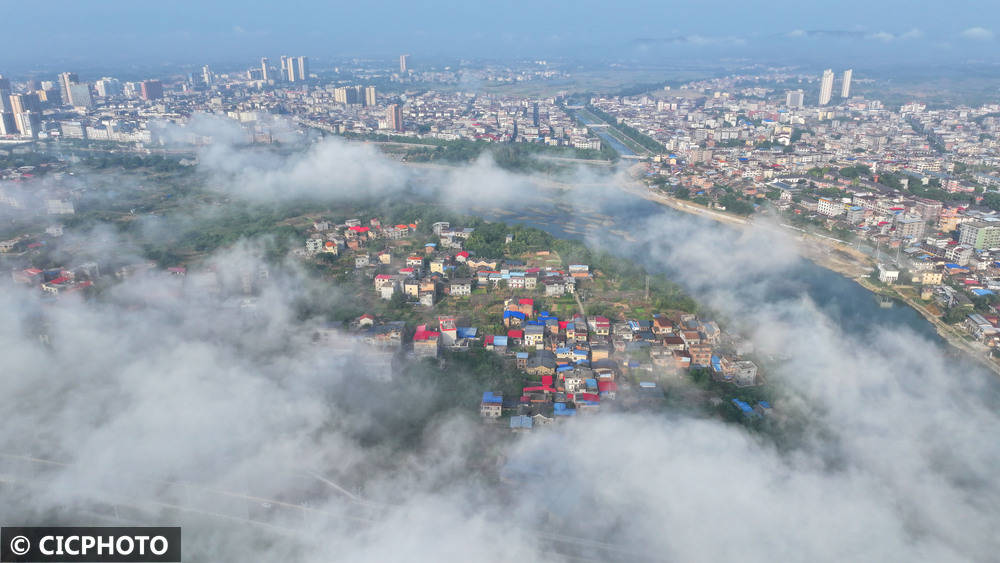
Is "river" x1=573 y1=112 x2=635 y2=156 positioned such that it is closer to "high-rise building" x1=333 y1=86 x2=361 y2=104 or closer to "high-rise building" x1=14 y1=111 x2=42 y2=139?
"high-rise building" x1=333 y1=86 x2=361 y2=104

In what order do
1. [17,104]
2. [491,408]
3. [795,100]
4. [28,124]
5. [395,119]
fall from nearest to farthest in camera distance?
1. [491,408]
2. [28,124]
3. [17,104]
4. [395,119]
5. [795,100]

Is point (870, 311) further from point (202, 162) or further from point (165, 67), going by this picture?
point (165, 67)

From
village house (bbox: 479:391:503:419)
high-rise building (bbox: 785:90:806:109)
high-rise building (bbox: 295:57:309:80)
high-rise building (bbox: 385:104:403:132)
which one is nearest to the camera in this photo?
village house (bbox: 479:391:503:419)

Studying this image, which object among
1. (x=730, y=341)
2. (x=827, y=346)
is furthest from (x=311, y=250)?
(x=827, y=346)

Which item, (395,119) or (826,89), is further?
(826,89)

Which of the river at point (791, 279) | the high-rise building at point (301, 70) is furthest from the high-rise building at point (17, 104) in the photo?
the river at point (791, 279)

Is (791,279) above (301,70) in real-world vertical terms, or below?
below

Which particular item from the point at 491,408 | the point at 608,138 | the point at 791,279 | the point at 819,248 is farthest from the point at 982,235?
the point at 608,138

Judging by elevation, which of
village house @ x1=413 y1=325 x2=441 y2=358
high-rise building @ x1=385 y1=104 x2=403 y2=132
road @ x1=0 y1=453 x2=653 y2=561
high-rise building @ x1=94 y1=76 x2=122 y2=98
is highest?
high-rise building @ x1=94 y1=76 x2=122 y2=98

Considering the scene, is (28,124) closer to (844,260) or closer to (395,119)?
→ (395,119)

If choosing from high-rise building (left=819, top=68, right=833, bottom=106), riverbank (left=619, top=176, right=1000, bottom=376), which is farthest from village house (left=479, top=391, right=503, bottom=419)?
high-rise building (left=819, top=68, right=833, bottom=106)

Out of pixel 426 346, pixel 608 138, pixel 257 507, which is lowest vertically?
pixel 257 507
